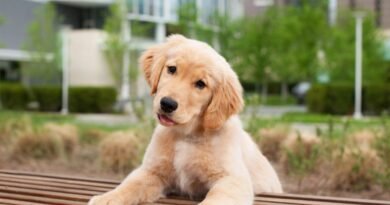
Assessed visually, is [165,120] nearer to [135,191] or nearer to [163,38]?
[135,191]

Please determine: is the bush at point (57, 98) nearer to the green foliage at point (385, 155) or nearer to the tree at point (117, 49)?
the tree at point (117, 49)

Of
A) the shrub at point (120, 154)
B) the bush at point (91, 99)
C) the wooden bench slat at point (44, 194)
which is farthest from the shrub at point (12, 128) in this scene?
the bush at point (91, 99)

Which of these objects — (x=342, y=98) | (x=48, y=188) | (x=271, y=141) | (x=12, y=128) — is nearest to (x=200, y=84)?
(x=48, y=188)

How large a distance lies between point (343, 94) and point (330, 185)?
17566mm

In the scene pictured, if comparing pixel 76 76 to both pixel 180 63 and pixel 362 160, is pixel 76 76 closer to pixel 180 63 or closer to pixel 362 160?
pixel 362 160

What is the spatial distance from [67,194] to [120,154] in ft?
12.8

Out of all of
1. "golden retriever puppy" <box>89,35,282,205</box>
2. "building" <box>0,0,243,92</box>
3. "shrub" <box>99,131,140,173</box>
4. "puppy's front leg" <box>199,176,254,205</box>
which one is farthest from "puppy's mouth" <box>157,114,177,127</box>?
"building" <box>0,0,243,92</box>

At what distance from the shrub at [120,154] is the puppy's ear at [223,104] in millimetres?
3967

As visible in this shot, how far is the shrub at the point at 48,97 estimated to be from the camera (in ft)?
87.6

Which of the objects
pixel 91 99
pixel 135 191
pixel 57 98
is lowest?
pixel 57 98

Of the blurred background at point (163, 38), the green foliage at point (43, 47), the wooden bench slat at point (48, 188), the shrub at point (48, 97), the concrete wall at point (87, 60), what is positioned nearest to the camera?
the wooden bench slat at point (48, 188)

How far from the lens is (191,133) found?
9.78ft

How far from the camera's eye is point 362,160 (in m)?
5.77

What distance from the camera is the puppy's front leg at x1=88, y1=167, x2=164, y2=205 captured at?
2721 mm
